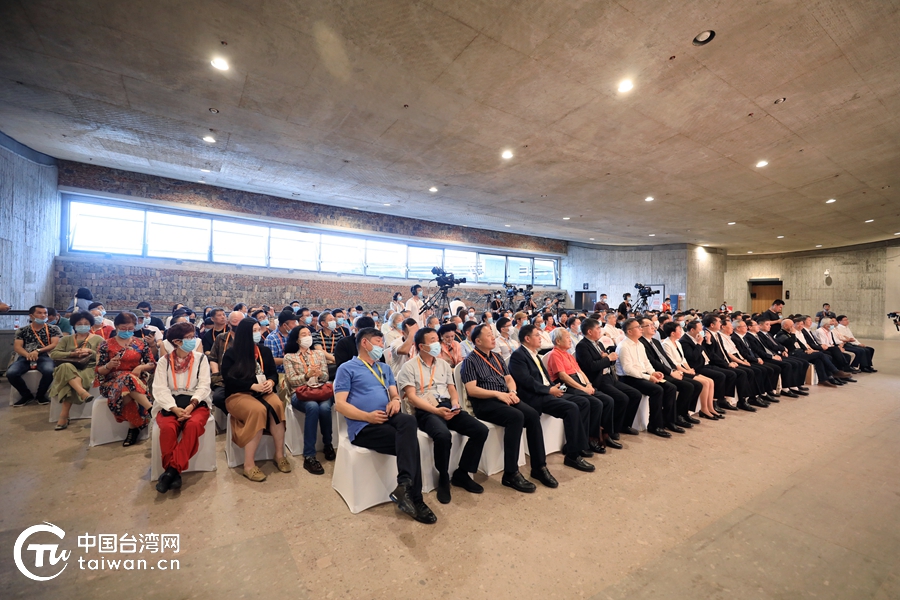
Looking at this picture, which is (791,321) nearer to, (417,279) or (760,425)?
(760,425)

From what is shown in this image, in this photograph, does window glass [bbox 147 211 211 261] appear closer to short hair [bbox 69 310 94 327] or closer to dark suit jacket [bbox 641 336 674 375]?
short hair [bbox 69 310 94 327]

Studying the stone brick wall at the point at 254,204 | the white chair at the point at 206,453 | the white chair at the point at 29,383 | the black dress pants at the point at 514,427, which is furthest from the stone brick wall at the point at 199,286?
the black dress pants at the point at 514,427

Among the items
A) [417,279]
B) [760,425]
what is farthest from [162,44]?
[417,279]

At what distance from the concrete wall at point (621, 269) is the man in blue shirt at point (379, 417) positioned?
1532 centimetres

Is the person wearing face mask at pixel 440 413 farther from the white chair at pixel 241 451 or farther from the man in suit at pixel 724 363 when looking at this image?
the man in suit at pixel 724 363

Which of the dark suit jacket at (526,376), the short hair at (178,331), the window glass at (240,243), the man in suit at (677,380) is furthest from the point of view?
the window glass at (240,243)

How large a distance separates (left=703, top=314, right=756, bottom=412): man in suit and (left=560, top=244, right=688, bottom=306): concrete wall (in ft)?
36.7

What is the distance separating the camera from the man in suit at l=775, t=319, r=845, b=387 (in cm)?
644

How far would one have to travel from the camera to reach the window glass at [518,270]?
1568cm

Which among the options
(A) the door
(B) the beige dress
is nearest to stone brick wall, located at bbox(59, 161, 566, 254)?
(B) the beige dress

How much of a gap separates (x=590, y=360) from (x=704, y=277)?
15.0m

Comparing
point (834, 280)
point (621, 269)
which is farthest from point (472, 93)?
point (834, 280)

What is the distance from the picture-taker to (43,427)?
143 inches

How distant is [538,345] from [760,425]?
2.95 metres
